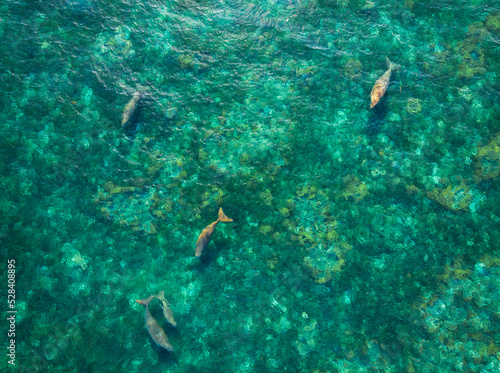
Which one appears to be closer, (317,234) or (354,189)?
(317,234)

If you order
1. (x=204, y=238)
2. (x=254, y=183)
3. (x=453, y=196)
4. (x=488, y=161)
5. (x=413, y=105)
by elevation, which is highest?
(x=413, y=105)

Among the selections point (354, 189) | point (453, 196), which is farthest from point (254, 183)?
point (453, 196)

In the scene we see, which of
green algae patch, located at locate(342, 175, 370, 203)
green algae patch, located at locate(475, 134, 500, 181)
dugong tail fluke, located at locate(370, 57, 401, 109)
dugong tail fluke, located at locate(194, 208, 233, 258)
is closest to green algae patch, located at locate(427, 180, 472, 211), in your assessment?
green algae patch, located at locate(475, 134, 500, 181)

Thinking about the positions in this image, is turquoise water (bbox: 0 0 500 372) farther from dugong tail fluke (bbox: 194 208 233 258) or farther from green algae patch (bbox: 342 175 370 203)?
dugong tail fluke (bbox: 194 208 233 258)

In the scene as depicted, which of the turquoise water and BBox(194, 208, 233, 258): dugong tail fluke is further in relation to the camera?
BBox(194, 208, 233, 258): dugong tail fluke

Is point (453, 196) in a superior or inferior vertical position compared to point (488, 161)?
inferior

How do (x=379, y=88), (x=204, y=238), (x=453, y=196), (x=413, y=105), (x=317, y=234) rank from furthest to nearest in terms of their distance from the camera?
(x=413, y=105)
(x=379, y=88)
(x=453, y=196)
(x=317, y=234)
(x=204, y=238)

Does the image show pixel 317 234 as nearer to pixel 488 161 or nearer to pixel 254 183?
pixel 254 183

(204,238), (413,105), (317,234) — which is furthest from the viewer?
(413,105)

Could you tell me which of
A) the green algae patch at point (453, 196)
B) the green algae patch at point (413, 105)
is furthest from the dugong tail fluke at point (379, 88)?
Answer: the green algae patch at point (453, 196)
